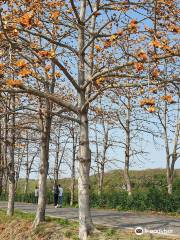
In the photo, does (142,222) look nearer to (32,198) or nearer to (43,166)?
(43,166)

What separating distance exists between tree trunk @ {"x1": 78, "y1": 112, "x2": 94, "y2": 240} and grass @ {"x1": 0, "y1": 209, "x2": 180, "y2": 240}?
0.96 feet

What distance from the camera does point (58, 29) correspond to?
12.7 m

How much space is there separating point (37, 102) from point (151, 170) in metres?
31.1

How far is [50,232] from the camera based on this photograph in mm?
13297

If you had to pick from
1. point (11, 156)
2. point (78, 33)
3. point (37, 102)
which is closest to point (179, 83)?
point (78, 33)

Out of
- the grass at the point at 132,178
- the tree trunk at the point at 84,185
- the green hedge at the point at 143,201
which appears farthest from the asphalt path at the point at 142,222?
the grass at the point at 132,178

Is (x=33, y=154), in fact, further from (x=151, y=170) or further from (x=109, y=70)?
(x=109, y=70)

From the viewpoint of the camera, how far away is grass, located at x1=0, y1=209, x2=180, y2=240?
36.8 feet

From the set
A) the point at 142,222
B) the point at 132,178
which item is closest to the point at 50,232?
the point at 142,222

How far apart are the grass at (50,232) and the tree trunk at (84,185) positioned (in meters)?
0.29

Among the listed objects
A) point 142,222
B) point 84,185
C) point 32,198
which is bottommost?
point 142,222

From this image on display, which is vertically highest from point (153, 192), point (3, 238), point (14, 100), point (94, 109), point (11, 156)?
point (14, 100)

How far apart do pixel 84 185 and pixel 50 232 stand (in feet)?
8.82

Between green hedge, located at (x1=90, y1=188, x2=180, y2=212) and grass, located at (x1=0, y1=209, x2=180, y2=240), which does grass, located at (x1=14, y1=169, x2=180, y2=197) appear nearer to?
green hedge, located at (x1=90, y1=188, x2=180, y2=212)
